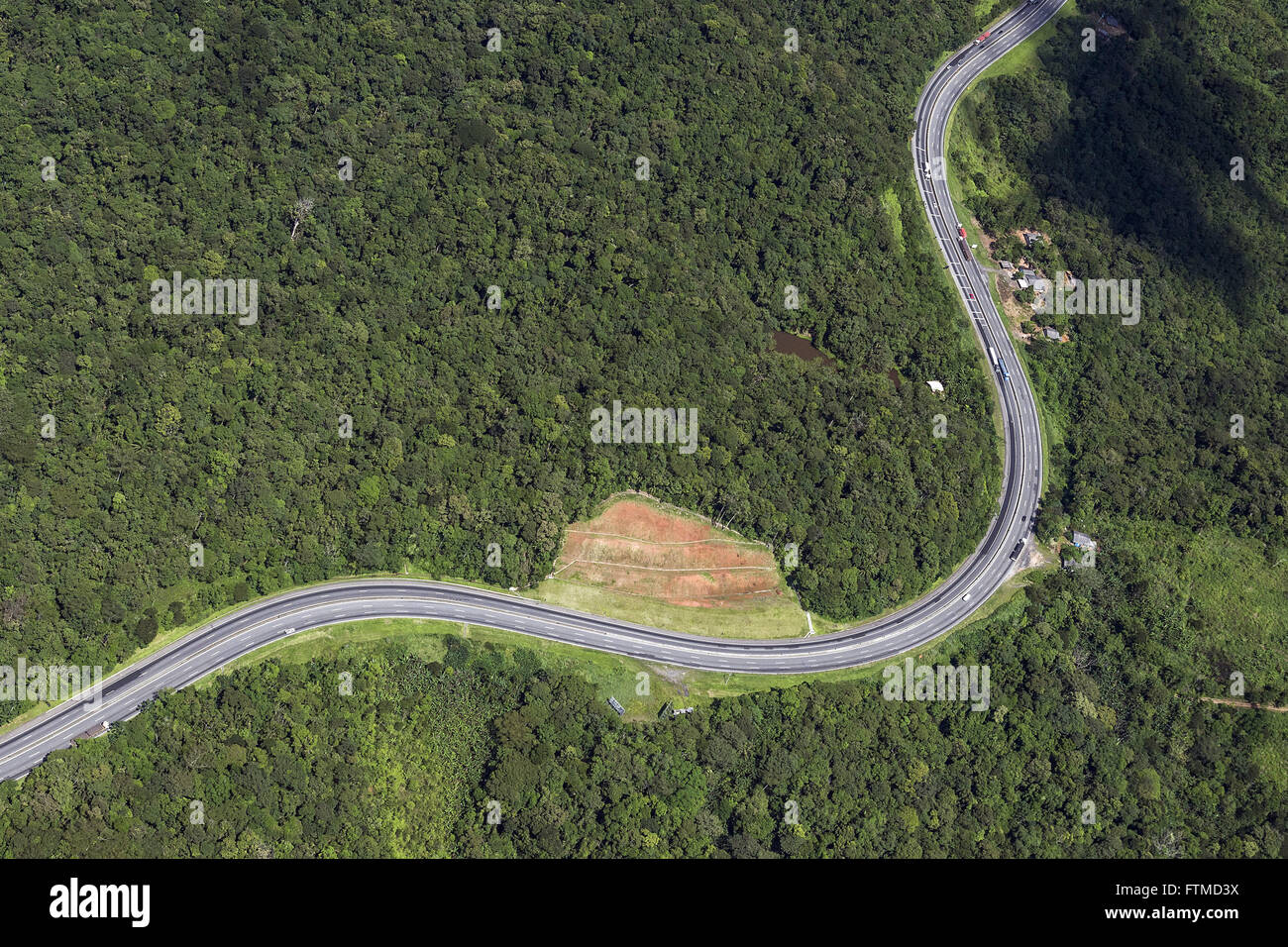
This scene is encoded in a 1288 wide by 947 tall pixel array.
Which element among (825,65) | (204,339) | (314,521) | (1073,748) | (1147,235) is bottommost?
(1073,748)

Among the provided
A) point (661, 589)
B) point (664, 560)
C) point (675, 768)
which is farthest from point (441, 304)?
point (675, 768)

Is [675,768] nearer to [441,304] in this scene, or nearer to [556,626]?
[556,626]

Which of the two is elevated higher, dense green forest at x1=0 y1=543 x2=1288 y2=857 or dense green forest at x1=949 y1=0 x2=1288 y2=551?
dense green forest at x1=949 y1=0 x2=1288 y2=551

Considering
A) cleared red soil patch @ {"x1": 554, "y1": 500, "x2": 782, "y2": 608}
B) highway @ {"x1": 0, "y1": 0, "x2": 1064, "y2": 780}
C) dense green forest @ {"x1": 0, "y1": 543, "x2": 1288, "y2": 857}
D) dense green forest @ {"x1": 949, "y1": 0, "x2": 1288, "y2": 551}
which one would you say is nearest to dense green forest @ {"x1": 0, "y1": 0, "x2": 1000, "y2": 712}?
cleared red soil patch @ {"x1": 554, "y1": 500, "x2": 782, "y2": 608}

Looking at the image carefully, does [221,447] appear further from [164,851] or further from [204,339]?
[164,851]

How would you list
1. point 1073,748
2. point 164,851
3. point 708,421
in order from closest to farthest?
point 164,851 < point 1073,748 < point 708,421

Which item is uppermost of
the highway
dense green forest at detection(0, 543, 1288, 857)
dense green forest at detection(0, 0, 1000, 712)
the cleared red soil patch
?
dense green forest at detection(0, 0, 1000, 712)

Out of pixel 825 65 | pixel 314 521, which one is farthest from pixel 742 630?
pixel 825 65

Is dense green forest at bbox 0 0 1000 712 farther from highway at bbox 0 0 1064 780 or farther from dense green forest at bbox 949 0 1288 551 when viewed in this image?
dense green forest at bbox 949 0 1288 551
